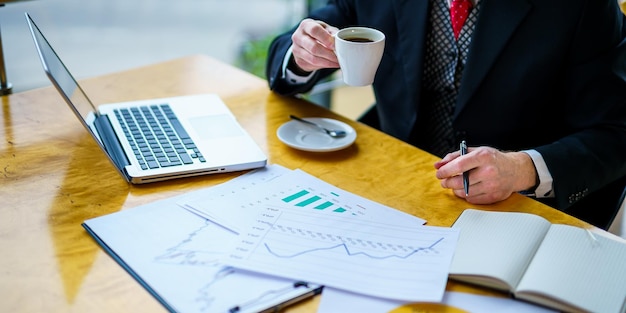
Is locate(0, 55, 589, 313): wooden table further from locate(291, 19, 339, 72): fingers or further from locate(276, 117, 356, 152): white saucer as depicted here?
locate(291, 19, 339, 72): fingers

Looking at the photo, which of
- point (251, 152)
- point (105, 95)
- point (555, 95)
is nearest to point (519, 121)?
point (555, 95)

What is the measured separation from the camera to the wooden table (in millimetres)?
865

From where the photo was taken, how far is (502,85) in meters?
1.44

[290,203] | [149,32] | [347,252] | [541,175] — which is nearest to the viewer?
[347,252]

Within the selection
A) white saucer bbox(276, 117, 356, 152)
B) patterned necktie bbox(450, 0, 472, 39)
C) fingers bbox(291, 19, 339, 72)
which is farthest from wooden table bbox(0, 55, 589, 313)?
patterned necktie bbox(450, 0, 472, 39)

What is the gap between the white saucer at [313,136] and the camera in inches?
50.5

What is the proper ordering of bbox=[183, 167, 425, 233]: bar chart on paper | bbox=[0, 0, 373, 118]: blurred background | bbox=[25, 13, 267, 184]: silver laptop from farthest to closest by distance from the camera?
bbox=[0, 0, 373, 118]: blurred background → bbox=[25, 13, 267, 184]: silver laptop → bbox=[183, 167, 425, 233]: bar chart on paper

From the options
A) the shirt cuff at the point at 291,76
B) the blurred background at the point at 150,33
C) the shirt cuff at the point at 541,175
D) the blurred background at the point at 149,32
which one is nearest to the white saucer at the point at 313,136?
the shirt cuff at the point at 291,76

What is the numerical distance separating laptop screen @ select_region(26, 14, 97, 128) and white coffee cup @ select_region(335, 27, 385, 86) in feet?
1.52

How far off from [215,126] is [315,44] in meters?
0.27

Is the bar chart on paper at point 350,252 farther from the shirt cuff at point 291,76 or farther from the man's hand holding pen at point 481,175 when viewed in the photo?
the shirt cuff at point 291,76

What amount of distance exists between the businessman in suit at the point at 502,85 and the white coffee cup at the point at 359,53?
0.22ft

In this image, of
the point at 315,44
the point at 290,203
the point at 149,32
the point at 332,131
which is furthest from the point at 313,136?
the point at 149,32

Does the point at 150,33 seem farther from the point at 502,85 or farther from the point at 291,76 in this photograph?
the point at 502,85
